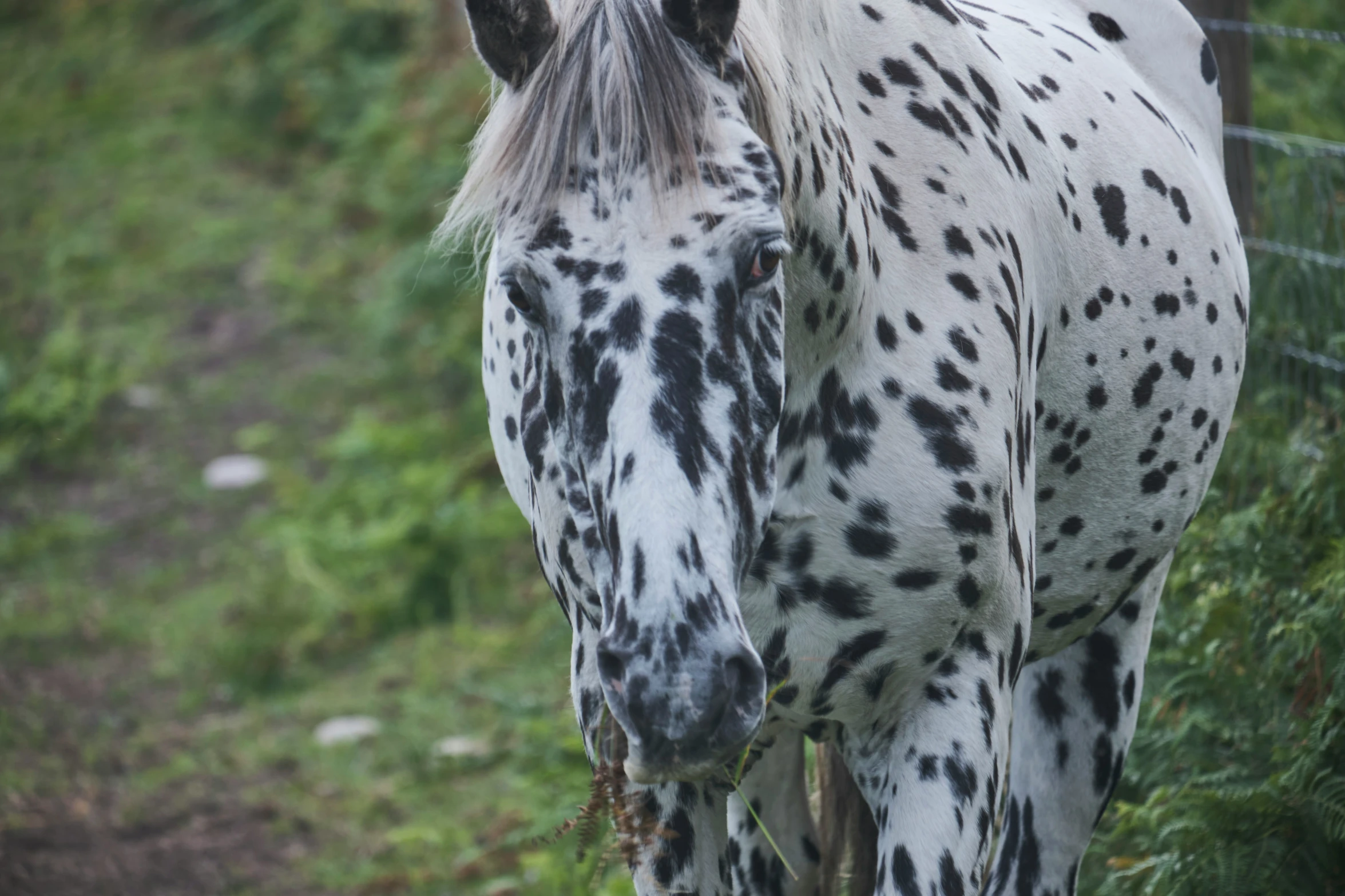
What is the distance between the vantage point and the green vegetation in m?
3.46

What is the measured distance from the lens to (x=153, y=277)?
368 inches

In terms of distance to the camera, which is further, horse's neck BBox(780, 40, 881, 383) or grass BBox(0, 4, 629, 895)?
grass BBox(0, 4, 629, 895)

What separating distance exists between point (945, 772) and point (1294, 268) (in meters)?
2.92

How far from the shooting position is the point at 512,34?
195cm

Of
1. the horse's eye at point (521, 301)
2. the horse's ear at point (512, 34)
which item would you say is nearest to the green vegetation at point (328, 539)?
the horse's eye at point (521, 301)

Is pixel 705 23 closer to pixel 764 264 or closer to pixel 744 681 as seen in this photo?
pixel 764 264

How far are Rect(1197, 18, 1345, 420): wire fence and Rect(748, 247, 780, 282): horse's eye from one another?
2.85m

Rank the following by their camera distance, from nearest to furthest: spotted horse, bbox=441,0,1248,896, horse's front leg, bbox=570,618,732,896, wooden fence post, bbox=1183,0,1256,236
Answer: spotted horse, bbox=441,0,1248,896, horse's front leg, bbox=570,618,732,896, wooden fence post, bbox=1183,0,1256,236

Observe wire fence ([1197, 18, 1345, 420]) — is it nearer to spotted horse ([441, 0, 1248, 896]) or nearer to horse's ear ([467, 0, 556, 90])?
spotted horse ([441, 0, 1248, 896])

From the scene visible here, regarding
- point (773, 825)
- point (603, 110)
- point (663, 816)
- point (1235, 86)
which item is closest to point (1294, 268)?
point (1235, 86)

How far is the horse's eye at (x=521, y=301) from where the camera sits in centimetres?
187

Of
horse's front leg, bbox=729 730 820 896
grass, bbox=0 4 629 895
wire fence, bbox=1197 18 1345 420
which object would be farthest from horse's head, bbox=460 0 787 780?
wire fence, bbox=1197 18 1345 420

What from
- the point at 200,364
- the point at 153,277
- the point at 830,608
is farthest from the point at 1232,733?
the point at 153,277

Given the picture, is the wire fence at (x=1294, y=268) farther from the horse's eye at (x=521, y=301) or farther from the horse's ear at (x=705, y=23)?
the horse's eye at (x=521, y=301)
